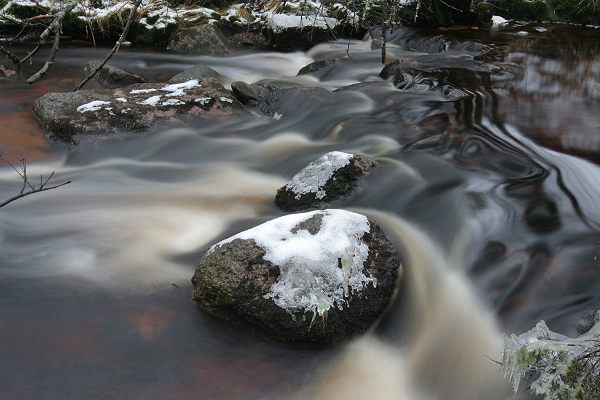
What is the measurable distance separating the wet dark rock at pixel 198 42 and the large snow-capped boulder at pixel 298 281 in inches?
280

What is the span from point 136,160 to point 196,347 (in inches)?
123

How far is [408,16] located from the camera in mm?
10617

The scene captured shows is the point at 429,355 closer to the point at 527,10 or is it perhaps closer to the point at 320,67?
the point at 320,67

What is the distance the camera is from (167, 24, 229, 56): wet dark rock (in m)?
9.59

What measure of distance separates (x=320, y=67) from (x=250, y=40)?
229 centimetres

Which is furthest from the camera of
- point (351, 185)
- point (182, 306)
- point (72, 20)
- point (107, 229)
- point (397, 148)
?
point (72, 20)

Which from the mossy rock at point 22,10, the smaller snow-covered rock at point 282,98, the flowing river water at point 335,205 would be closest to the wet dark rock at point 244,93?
the smaller snow-covered rock at point 282,98

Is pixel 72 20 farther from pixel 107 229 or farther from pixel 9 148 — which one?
pixel 107 229

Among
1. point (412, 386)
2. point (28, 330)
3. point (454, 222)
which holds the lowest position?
point (412, 386)

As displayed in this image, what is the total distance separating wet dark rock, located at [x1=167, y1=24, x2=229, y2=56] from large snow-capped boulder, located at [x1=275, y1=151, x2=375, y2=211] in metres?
5.94

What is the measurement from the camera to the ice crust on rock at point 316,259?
2.85m

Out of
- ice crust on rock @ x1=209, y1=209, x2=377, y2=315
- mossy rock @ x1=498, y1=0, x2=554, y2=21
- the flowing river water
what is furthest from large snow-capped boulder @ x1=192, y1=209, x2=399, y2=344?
mossy rock @ x1=498, y1=0, x2=554, y2=21

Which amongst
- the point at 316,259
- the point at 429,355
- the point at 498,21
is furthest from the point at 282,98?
the point at 498,21

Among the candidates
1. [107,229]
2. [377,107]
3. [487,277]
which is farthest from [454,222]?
[377,107]
